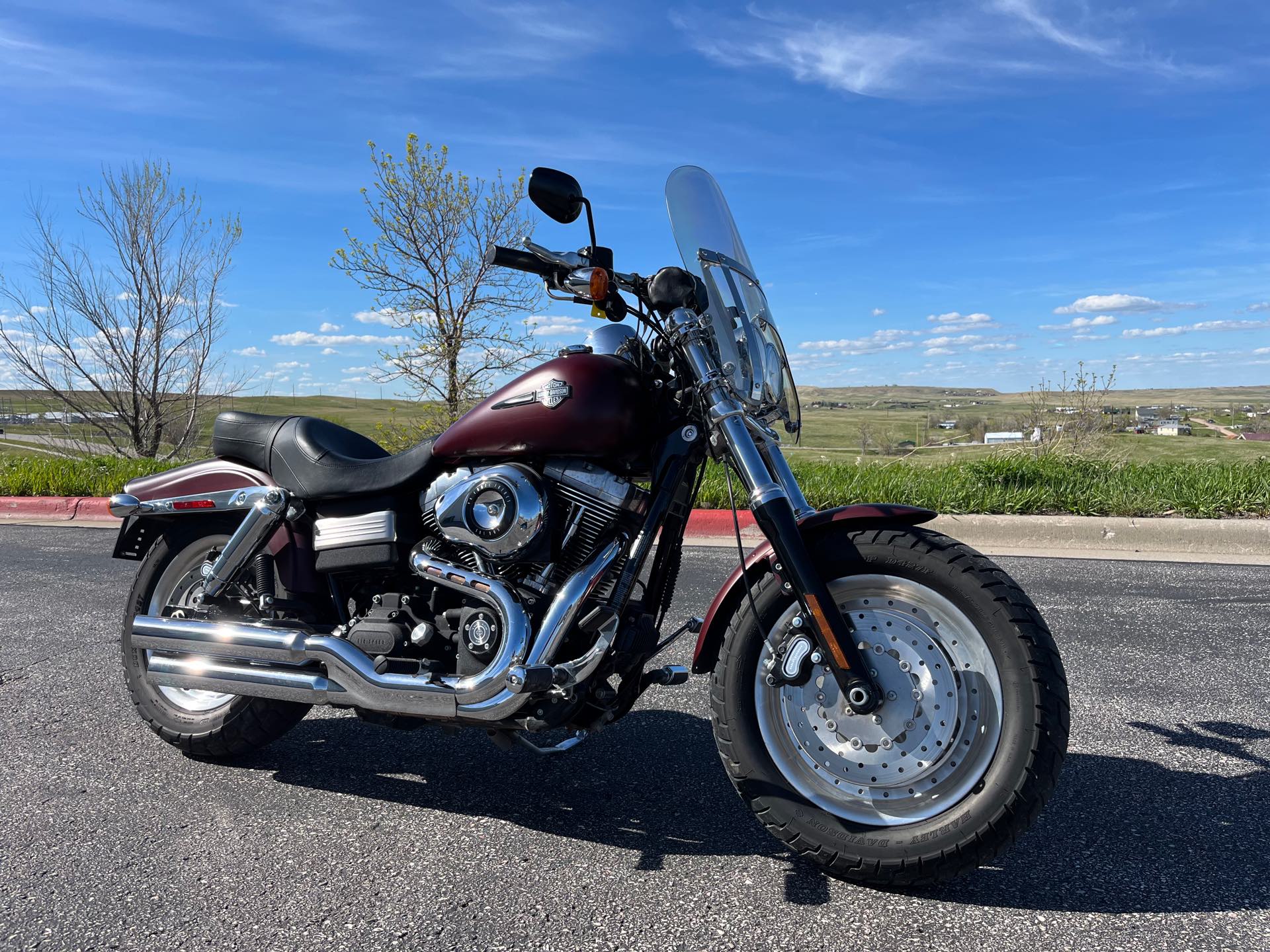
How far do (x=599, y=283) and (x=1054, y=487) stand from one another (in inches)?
277

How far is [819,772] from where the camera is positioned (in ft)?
8.30

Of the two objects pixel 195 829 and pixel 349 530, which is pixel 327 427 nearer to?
pixel 349 530

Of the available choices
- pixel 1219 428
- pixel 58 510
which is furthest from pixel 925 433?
pixel 58 510

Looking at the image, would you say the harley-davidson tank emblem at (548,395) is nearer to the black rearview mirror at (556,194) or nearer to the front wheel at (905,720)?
the black rearview mirror at (556,194)

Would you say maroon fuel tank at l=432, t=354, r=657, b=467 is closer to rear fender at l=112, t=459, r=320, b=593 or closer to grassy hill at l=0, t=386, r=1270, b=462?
rear fender at l=112, t=459, r=320, b=593

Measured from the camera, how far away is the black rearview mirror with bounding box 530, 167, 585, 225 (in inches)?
102

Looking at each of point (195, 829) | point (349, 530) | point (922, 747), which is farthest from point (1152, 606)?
point (195, 829)

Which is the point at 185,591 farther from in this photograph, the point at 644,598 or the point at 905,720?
Result: the point at 905,720

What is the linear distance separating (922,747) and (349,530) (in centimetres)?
189

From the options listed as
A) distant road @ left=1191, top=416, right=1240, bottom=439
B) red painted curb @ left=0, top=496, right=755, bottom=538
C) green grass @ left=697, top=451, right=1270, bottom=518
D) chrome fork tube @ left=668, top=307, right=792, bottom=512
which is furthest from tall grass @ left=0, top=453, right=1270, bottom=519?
red painted curb @ left=0, top=496, right=755, bottom=538

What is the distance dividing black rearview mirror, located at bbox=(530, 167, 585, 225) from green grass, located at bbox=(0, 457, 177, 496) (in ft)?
32.7

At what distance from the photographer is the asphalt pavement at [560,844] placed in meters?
2.25

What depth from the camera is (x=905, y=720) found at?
96.5 inches

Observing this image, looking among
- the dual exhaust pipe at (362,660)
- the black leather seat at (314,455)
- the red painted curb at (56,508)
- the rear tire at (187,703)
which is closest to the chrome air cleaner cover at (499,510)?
the dual exhaust pipe at (362,660)
